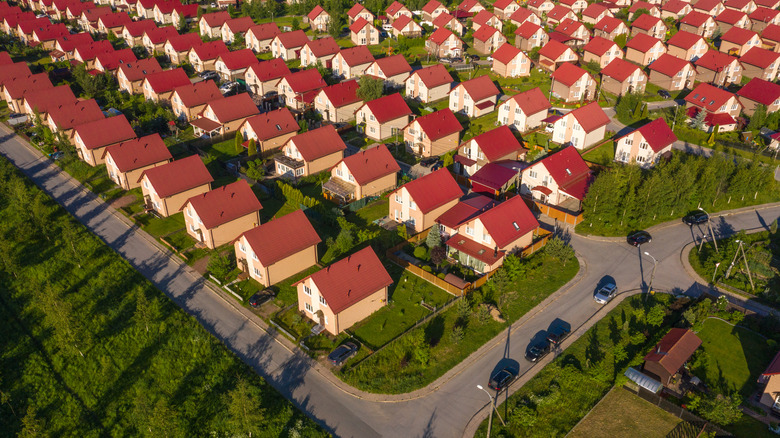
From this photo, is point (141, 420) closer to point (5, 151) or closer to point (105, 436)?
point (105, 436)

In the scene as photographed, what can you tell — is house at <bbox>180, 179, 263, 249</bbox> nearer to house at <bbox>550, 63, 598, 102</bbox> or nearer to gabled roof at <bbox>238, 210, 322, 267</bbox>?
gabled roof at <bbox>238, 210, 322, 267</bbox>

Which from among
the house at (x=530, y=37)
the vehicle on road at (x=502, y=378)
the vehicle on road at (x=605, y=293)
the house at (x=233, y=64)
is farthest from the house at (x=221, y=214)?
the house at (x=530, y=37)

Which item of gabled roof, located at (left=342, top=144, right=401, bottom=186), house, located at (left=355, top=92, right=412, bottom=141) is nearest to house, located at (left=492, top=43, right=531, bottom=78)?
house, located at (left=355, top=92, right=412, bottom=141)

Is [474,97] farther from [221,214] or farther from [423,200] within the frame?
[221,214]

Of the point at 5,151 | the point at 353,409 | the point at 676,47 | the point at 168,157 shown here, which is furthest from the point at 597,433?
the point at 676,47

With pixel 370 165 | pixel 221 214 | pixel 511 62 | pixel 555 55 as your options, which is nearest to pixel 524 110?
pixel 511 62

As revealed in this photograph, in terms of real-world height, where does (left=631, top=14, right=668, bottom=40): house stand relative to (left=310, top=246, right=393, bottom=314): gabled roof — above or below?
below
